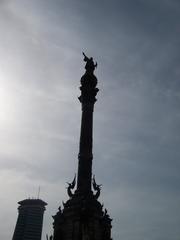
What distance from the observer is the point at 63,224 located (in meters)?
40.5

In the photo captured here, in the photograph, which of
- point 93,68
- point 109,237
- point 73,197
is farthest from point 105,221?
point 93,68

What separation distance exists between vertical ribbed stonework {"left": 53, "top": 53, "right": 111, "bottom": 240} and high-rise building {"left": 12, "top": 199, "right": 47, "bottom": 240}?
453 ft

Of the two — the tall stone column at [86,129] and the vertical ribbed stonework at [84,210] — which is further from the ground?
the tall stone column at [86,129]

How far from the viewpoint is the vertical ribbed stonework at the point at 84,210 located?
38.7 metres

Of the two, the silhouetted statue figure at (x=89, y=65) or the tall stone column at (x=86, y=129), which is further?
the silhouetted statue figure at (x=89, y=65)

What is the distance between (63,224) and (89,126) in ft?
43.9

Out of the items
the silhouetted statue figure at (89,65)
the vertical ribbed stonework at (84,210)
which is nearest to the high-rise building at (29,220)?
the silhouetted statue figure at (89,65)

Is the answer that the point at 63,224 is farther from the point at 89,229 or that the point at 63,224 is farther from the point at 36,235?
the point at 36,235

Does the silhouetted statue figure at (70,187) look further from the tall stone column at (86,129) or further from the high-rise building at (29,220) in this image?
the high-rise building at (29,220)

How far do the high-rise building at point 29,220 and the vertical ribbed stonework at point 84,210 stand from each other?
138m

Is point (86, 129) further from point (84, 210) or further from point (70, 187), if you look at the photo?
point (84, 210)

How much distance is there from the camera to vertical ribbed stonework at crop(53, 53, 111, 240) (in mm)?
38688

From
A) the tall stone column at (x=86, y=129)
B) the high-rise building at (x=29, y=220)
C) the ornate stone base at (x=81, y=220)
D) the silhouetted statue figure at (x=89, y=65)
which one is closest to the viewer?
the ornate stone base at (x=81, y=220)

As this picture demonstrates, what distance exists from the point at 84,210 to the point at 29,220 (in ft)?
476
